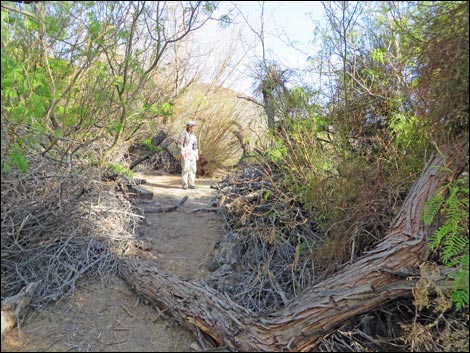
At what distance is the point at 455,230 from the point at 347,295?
3.19ft

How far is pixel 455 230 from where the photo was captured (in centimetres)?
310

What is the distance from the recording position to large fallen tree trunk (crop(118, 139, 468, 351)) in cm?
336

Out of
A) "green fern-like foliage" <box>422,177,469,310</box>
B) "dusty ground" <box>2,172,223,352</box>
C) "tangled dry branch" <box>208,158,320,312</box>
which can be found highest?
"green fern-like foliage" <box>422,177,469,310</box>

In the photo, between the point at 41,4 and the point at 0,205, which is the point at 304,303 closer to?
the point at 0,205

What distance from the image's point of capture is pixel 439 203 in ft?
10.5

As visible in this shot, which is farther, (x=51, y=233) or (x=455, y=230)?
(x=51, y=233)

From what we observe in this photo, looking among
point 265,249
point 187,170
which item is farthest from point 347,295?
point 187,170

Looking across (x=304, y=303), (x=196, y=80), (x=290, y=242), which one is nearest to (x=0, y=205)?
(x=304, y=303)

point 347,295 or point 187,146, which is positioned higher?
point 187,146

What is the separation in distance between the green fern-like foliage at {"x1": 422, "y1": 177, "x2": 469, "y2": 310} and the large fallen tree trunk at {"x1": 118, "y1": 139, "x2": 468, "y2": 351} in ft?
0.52

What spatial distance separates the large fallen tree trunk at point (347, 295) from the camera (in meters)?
3.36

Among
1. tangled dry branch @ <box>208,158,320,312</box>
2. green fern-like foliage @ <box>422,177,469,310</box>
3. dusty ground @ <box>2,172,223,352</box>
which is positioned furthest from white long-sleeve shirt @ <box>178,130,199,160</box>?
green fern-like foliage @ <box>422,177,469,310</box>

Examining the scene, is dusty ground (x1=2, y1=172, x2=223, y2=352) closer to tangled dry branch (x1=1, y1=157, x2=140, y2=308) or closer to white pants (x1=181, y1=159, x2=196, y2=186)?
tangled dry branch (x1=1, y1=157, x2=140, y2=308)

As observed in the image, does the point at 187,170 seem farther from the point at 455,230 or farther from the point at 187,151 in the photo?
the point at 455,230
